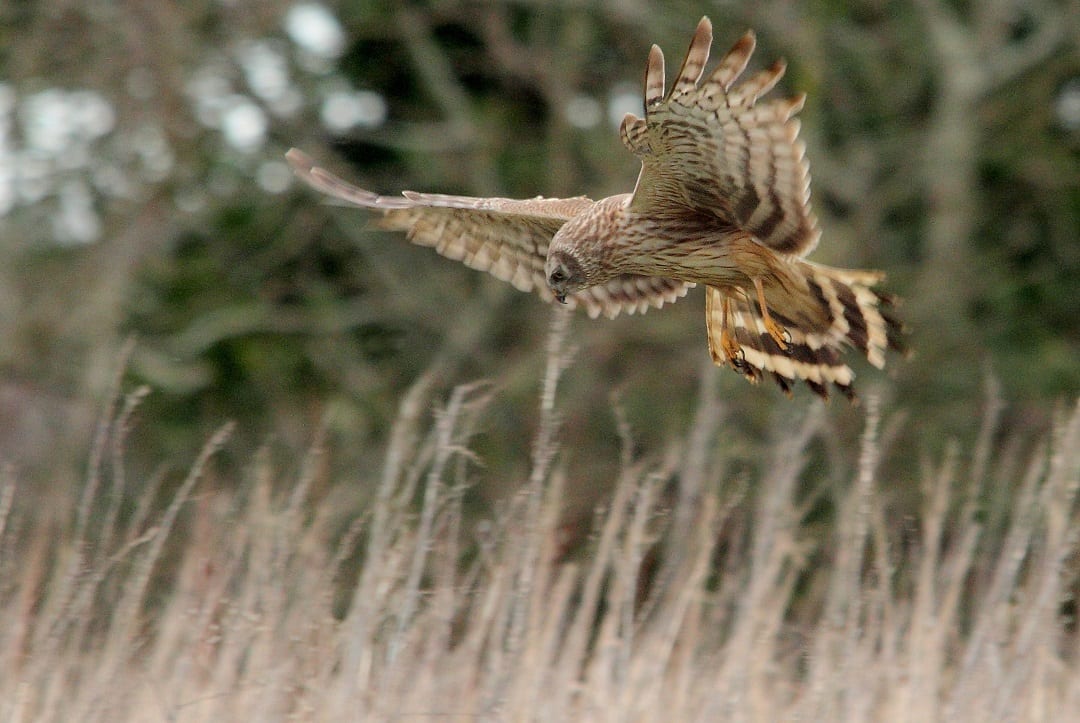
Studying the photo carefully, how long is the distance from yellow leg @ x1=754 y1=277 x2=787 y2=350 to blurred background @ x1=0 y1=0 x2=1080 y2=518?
3377mm

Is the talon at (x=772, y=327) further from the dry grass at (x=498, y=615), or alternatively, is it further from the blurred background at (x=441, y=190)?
the blurred background at (x=441, y=190)

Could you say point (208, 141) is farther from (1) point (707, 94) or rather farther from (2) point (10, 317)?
(1) point (707, 94)

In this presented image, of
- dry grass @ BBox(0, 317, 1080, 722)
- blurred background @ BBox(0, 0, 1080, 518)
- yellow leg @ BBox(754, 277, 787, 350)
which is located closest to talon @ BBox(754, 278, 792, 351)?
yellow leg @ BBox(754, 277, 787, 350)

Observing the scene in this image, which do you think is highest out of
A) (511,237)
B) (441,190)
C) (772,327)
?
(441,190)

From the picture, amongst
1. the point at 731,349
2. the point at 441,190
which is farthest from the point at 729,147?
the point at 441,190

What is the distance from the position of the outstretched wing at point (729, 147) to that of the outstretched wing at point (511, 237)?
789 mm

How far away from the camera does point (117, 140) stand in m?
8.70

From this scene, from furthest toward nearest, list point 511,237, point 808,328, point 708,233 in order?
point 511,237, point 808,328, point 708,233

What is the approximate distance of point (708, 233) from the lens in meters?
4.38

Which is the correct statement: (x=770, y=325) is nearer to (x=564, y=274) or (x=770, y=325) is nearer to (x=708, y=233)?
(x=708, y=233)

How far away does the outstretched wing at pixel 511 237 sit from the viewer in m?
4.89

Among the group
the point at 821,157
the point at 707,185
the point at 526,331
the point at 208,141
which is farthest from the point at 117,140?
the point at 707,185

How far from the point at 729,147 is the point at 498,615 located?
1.32m

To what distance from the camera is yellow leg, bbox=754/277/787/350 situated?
437cm
